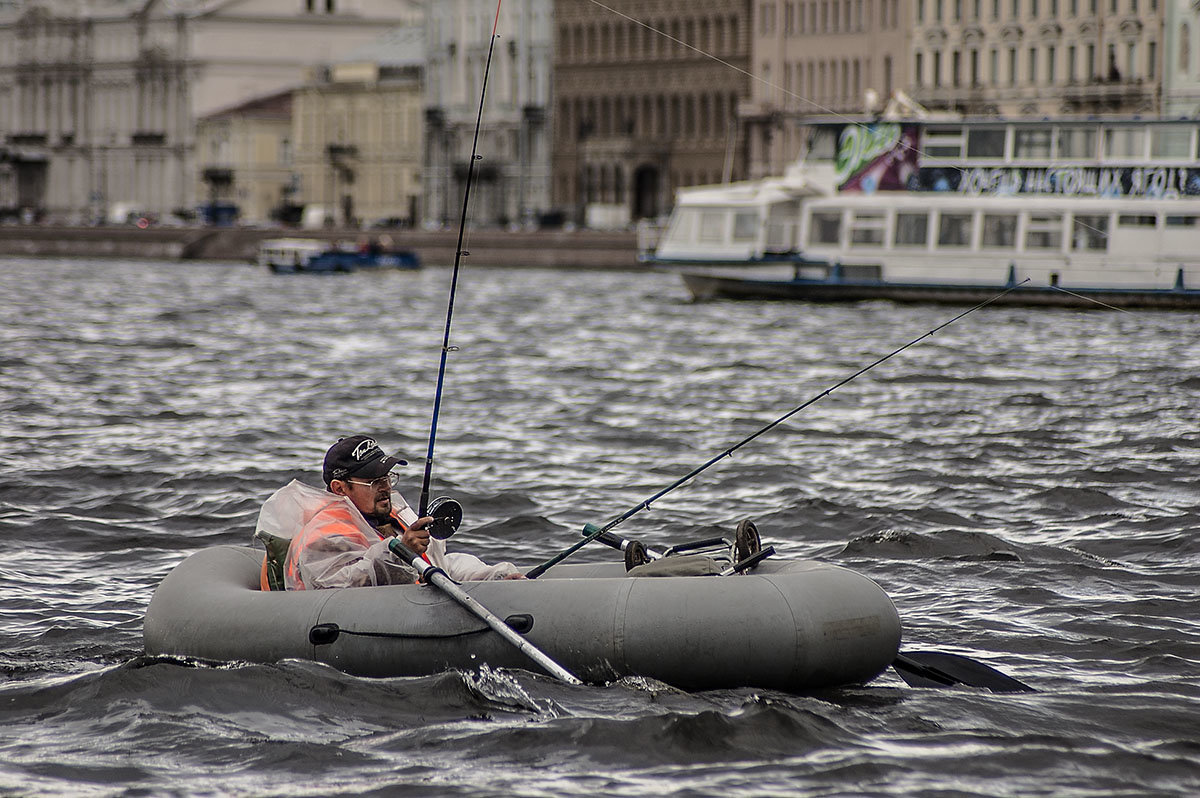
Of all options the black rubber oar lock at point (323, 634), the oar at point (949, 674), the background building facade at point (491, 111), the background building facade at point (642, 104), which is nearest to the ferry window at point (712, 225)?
the oar at point (949, 674)

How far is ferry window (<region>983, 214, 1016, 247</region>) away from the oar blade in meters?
31.8

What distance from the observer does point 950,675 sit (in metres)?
9.29

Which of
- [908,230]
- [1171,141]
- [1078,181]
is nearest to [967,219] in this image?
[908,230]

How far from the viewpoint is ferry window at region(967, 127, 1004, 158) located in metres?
40.6

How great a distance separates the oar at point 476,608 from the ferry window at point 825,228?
→ 3369cm

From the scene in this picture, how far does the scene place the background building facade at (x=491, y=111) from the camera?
8700 centimetres

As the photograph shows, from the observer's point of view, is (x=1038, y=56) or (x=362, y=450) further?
(x=1038, y=56)

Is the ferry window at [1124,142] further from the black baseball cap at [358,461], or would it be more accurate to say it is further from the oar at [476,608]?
the oar at [476,608]

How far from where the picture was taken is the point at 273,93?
99875 millimetres

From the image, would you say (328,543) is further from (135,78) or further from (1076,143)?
(135,78)

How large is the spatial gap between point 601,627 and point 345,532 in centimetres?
126

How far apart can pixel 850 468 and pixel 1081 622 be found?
6352 millimetres

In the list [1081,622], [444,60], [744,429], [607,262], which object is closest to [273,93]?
[444,60]

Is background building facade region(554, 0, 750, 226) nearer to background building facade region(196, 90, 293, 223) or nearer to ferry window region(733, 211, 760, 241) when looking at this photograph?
background building facade region(196, 90, 293, 223)
